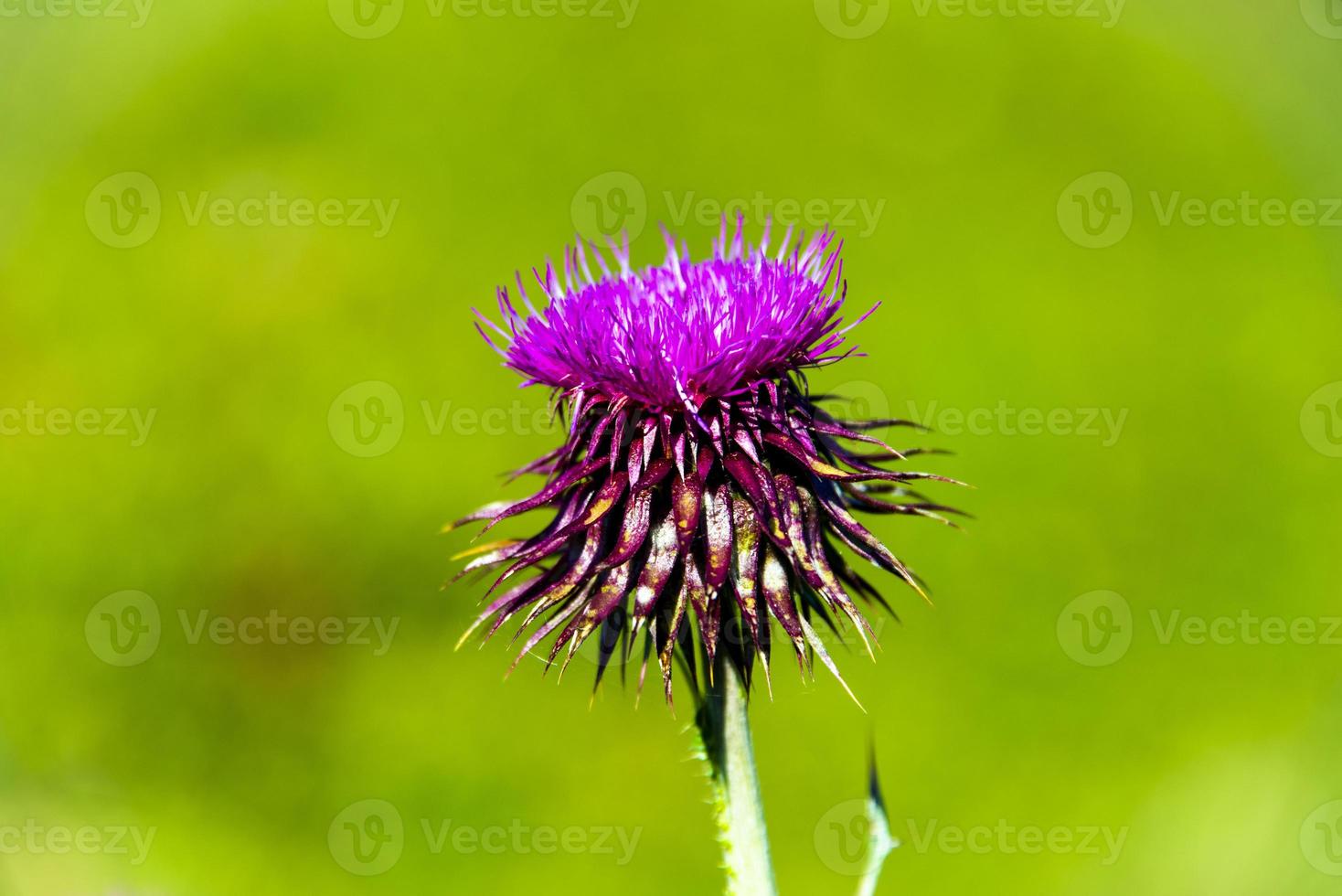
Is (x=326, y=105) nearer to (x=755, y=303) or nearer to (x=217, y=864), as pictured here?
(x=217, y=864)
